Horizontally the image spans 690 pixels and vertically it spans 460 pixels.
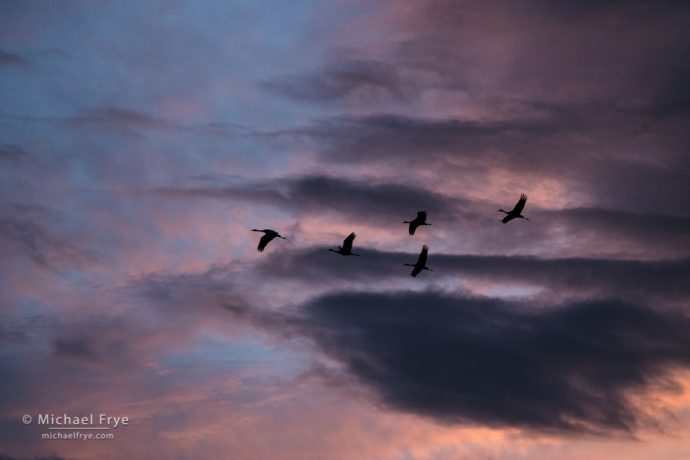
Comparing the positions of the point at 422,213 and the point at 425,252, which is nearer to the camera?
the point at 422,213

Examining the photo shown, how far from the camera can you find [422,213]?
116 meters

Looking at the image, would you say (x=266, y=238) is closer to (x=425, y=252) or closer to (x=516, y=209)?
(x=425, y=252)

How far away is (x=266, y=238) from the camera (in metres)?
117

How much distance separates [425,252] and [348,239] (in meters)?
9.92

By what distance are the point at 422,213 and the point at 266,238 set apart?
1654cm

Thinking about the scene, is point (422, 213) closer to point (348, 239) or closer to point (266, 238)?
point (348, 239)

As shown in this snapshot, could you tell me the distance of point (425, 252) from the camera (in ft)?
407

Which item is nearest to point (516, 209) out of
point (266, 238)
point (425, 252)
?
point (425, 252)

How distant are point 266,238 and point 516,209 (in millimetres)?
27186

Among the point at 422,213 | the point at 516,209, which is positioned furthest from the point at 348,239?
the point at 516,209

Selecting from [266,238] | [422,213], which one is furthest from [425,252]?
[266,238]

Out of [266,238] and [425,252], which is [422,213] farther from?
[266,238]

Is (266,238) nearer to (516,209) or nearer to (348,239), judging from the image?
(348,239)

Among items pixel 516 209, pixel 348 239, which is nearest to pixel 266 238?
pixel 348 239
